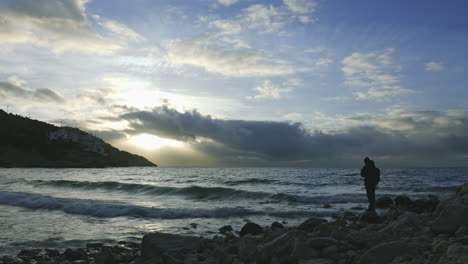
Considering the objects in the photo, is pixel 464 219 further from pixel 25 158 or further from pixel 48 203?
pixel 25 158

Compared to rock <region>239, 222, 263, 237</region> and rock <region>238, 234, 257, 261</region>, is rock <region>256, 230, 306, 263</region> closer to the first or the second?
rock <region>238, 234, 257, 261</region>

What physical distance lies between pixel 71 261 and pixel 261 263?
5069mm

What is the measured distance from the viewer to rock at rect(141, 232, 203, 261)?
666 centimetres

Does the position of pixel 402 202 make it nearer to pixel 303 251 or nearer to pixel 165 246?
pixel 303 251

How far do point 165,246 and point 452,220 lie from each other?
6.09m

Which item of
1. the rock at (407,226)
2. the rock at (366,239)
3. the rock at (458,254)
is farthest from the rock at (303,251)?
the rock at (407,226)

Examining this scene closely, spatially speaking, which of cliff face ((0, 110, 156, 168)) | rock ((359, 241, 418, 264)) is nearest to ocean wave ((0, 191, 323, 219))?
rock ((359, 241, 418, 264))

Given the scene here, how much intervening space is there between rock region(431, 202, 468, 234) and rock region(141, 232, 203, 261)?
5.45m

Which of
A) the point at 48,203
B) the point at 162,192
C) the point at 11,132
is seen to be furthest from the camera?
the point at 11,132

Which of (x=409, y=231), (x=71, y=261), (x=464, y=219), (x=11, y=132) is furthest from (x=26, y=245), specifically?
(x=11, y=132)

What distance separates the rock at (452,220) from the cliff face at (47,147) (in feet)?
456

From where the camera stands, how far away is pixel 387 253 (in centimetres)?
461

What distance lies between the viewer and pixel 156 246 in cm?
673

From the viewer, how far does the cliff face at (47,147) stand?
131 metres
